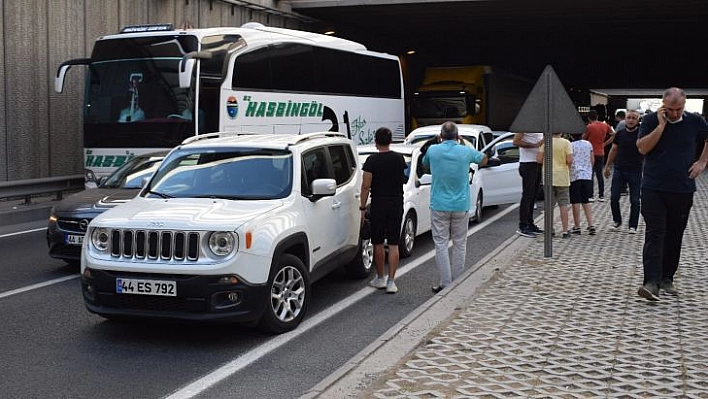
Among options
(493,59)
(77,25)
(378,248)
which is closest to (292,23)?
(77,25)

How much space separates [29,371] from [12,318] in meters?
1.78

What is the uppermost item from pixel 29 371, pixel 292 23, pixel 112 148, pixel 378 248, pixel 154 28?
pixel 292 23

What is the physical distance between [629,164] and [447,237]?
4645 mm

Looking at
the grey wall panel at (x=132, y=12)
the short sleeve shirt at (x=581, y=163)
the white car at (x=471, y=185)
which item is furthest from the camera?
the grey wall panel at (x=132, y=12)

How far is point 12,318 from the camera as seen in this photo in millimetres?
7594

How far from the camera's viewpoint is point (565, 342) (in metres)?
6.02

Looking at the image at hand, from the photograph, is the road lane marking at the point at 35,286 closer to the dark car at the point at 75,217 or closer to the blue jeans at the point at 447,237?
the dark car at the point at 75,217

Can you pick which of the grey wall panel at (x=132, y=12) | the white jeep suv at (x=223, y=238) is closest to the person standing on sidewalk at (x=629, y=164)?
the white jeep suv at (x=223, y=238)

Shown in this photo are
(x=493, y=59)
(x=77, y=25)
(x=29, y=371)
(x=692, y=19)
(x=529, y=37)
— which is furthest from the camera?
(x=493, y=59)

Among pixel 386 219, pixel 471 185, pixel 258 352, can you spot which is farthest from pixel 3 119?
pixel 258 352

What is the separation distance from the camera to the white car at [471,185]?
10.9m

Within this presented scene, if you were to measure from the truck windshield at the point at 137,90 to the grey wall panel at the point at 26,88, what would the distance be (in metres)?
3.71

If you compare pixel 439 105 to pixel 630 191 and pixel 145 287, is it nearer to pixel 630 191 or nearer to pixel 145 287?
pixel 630 191

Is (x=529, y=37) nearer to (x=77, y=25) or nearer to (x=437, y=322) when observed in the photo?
(x=77, y=25)
